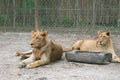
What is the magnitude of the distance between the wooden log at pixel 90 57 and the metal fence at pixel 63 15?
4136mm

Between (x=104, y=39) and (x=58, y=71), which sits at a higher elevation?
(x=104, y=39)

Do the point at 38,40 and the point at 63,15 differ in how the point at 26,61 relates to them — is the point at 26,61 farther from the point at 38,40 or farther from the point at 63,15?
the point at 63,15

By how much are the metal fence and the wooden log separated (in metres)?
4.14

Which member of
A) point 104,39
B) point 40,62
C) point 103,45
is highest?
point 104,39

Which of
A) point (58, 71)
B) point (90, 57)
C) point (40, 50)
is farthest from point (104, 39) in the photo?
point (58, 71)

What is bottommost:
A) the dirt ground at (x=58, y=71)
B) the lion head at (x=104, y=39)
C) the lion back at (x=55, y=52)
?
the dirt ground at (x=58, y=71)

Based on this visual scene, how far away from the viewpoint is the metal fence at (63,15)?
36.3ft

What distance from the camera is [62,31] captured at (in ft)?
36.2

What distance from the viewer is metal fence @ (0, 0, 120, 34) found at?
36.3 ft

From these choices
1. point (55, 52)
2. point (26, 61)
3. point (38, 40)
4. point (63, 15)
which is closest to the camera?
point (26, 61)

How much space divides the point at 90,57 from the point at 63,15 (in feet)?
15.5

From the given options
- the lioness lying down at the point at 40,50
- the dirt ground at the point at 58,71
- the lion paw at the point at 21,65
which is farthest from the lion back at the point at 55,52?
the lion paw at the point at 21,65

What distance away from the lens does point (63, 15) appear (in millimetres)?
11219

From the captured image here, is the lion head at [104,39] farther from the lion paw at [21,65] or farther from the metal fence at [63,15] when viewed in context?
the metal fence at [63,15]
